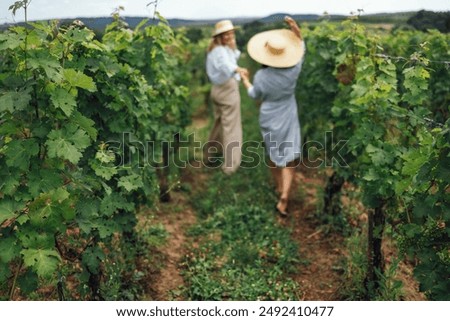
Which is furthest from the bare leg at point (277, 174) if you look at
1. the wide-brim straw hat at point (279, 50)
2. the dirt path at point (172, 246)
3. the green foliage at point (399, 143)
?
the wide-brim straw hat at point (279, 50)

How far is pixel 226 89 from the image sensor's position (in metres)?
7.01

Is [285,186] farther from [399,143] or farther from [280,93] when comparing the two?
[399,143]

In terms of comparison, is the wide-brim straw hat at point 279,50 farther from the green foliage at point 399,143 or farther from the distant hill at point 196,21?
the green foliage at point 399,143

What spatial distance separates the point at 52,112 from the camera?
2.84 m

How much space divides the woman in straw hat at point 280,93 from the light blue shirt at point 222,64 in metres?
0.83

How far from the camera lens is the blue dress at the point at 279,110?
554 cm

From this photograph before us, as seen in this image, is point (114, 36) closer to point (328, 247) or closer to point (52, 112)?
point (52, 112)

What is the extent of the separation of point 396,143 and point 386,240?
1.50 m

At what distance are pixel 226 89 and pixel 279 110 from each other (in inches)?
57.6

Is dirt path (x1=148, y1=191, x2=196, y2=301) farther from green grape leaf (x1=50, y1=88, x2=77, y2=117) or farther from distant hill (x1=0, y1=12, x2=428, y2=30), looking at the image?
green grape leaf (x1=50, y1=88, x2=77, y2=117)

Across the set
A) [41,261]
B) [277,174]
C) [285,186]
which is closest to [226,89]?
[277,174]

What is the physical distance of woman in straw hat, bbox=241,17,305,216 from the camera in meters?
5.47

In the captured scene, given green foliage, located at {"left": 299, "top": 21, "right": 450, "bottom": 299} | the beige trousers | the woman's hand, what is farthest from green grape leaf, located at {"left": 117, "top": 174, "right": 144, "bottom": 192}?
the beige trousers
